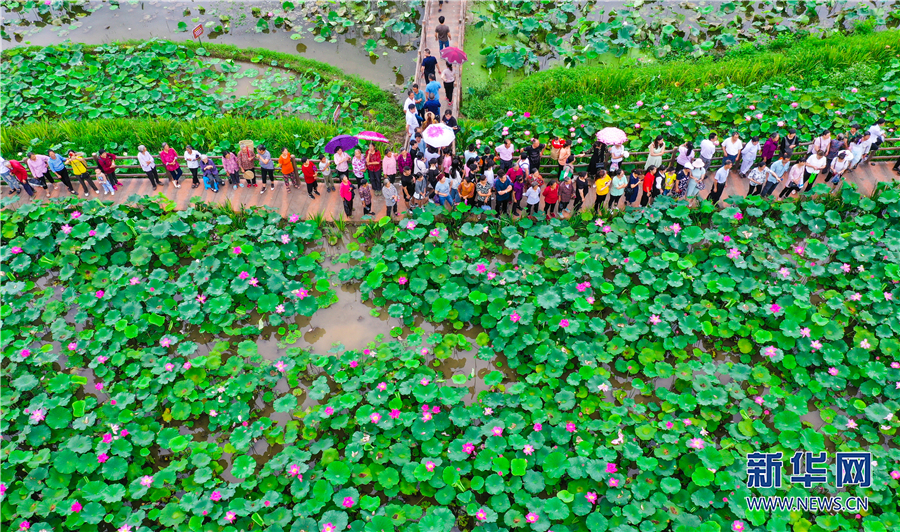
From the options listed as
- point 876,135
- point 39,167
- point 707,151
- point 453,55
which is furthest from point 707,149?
point 39,167

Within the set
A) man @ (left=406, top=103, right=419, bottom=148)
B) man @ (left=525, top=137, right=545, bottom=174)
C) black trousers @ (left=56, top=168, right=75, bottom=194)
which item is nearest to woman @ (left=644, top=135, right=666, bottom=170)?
man @ (left=525, top=137, right=545, bottom=174)

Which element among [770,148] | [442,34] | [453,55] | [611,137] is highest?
[442,34]

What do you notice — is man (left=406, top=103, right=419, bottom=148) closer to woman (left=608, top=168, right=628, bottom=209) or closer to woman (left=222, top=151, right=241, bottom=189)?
woman (left=222, top=151, right=241, bottom=189)

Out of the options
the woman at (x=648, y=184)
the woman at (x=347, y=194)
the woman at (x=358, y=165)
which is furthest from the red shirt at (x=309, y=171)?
the woman at (x=648, y=184)

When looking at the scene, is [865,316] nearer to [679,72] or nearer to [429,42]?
[679,72]

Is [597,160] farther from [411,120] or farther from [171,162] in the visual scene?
[171,162]

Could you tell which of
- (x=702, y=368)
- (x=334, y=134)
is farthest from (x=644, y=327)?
(x=334, y=134)
